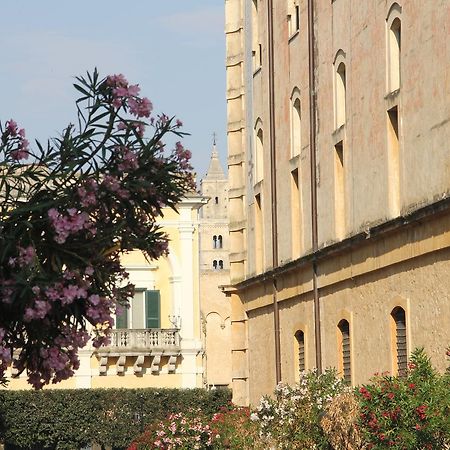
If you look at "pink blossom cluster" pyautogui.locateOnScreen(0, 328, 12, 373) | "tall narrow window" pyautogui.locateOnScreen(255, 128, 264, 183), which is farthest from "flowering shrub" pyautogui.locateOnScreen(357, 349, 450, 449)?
"tall narrow window" pyautogui.locateOnScreen(255, 128, 264, 183)

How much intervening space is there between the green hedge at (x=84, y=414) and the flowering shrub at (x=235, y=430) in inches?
736

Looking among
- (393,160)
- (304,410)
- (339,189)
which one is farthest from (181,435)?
(393,160)

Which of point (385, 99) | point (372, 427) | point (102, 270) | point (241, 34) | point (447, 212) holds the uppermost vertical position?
point (241, 34)

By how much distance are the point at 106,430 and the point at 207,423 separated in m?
19.5

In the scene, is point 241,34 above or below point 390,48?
above

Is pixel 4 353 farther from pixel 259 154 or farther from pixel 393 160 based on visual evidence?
pixel 259 154

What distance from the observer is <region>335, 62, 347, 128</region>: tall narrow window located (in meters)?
29.3

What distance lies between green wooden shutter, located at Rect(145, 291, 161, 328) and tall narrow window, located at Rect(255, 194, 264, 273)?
25.6 meters

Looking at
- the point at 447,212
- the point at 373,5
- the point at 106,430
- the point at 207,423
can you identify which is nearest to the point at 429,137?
the point at 447,212

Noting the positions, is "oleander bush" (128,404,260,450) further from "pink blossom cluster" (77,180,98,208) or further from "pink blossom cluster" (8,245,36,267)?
"pink blossom cluster" (8,245,36,267)

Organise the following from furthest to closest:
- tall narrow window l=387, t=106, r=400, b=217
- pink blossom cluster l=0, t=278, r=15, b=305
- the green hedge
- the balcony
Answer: the balcony
the green hedge
tall narrow window l=387, t=106, r=400, b=217
pink blossom cluster l=0, t=278, r=15, b=305

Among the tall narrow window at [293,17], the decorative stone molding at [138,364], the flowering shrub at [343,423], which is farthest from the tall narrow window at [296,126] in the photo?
the decorative stone molding at [138,364]

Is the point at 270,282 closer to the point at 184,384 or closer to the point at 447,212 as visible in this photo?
the point at 447,212

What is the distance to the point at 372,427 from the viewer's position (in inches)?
771
